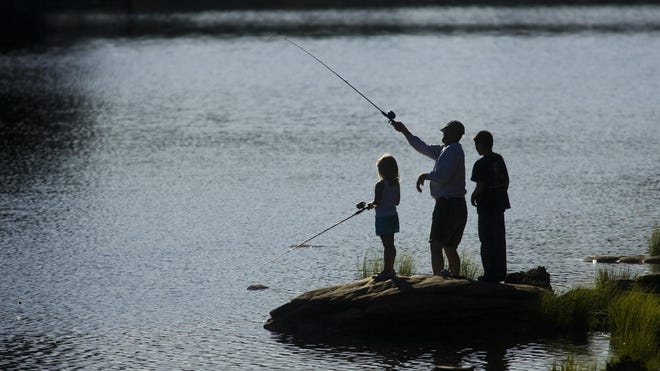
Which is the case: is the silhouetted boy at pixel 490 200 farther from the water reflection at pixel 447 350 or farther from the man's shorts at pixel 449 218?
the water reflection at pixel 447 350

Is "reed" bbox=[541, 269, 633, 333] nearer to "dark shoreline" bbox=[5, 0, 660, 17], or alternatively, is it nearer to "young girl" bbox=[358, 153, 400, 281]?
"young girl" bbox=[358, 153, 400, 281]

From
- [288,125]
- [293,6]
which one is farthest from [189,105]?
[293,6]

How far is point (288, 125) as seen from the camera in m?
Result: 36.0

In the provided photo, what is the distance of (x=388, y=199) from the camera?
556 inches

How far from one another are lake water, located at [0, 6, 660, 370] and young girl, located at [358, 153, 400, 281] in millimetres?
1025

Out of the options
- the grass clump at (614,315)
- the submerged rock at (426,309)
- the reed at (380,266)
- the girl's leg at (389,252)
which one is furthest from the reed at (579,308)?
the reed at (380,266)

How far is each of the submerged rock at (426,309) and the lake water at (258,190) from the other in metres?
0.30

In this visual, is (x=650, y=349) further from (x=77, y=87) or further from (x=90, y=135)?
(x=77, y=87)

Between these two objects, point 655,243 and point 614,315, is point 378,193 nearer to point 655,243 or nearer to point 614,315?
point 614,315

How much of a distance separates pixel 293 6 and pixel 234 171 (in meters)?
96.8

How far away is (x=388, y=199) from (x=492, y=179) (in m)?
1.09

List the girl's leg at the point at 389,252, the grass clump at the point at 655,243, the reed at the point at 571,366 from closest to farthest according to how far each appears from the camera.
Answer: the reed at the point at 571,366, the girl's leg at the point at 389,252, the grass clump at the point at 655,243

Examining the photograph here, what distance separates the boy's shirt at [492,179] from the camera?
46.0 feet

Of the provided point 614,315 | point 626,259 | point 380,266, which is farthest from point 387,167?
point 626,259
